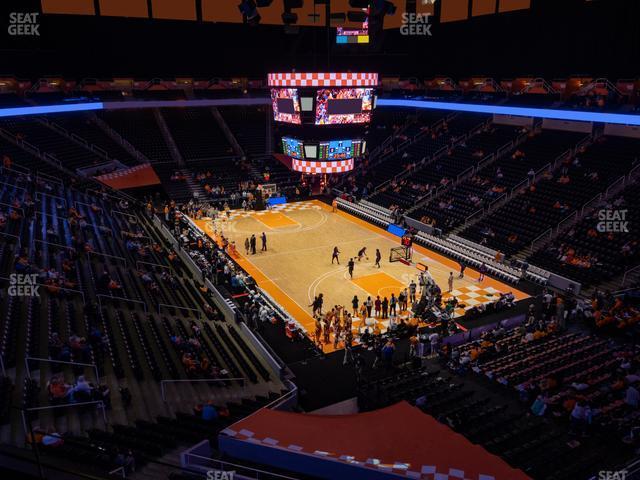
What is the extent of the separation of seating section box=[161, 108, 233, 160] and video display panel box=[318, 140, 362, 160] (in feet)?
68.4

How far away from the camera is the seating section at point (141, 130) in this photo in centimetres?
3909

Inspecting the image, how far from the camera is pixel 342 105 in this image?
69.0ft

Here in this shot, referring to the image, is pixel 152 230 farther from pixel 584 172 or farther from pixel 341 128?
pixel 584 172

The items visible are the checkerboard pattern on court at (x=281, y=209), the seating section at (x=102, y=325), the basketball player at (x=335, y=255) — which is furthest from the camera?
the checkerboard pattern on court at (x=281, y=209)

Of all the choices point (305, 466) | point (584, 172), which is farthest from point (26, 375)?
point (584, 172)

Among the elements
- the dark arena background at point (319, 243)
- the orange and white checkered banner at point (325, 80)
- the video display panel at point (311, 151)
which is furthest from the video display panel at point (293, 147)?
the orange and white checkered banner at point (325, 80)

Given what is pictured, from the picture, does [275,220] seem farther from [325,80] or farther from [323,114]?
[325,80]

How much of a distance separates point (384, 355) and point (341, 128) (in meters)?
11.6

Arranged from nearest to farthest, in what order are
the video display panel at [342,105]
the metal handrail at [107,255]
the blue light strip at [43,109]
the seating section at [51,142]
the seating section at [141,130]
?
the metal handrail at [107,255] < the video display panel at [342,105] < the blue light strip at [43,109] < the seating section at [51,142] < the seating section at [141,130]

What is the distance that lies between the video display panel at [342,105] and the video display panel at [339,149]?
1157mm

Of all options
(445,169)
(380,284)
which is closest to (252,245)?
(380,284)

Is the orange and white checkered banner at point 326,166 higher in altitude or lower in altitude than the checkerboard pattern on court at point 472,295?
higher

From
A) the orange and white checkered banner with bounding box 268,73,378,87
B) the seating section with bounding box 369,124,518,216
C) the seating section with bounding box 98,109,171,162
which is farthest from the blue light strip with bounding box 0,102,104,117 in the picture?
the seating section with bounding box 369,124,518,216

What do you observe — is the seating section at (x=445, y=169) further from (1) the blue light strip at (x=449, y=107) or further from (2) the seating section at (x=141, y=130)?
(2) the seating section at (x=141, y=130)
